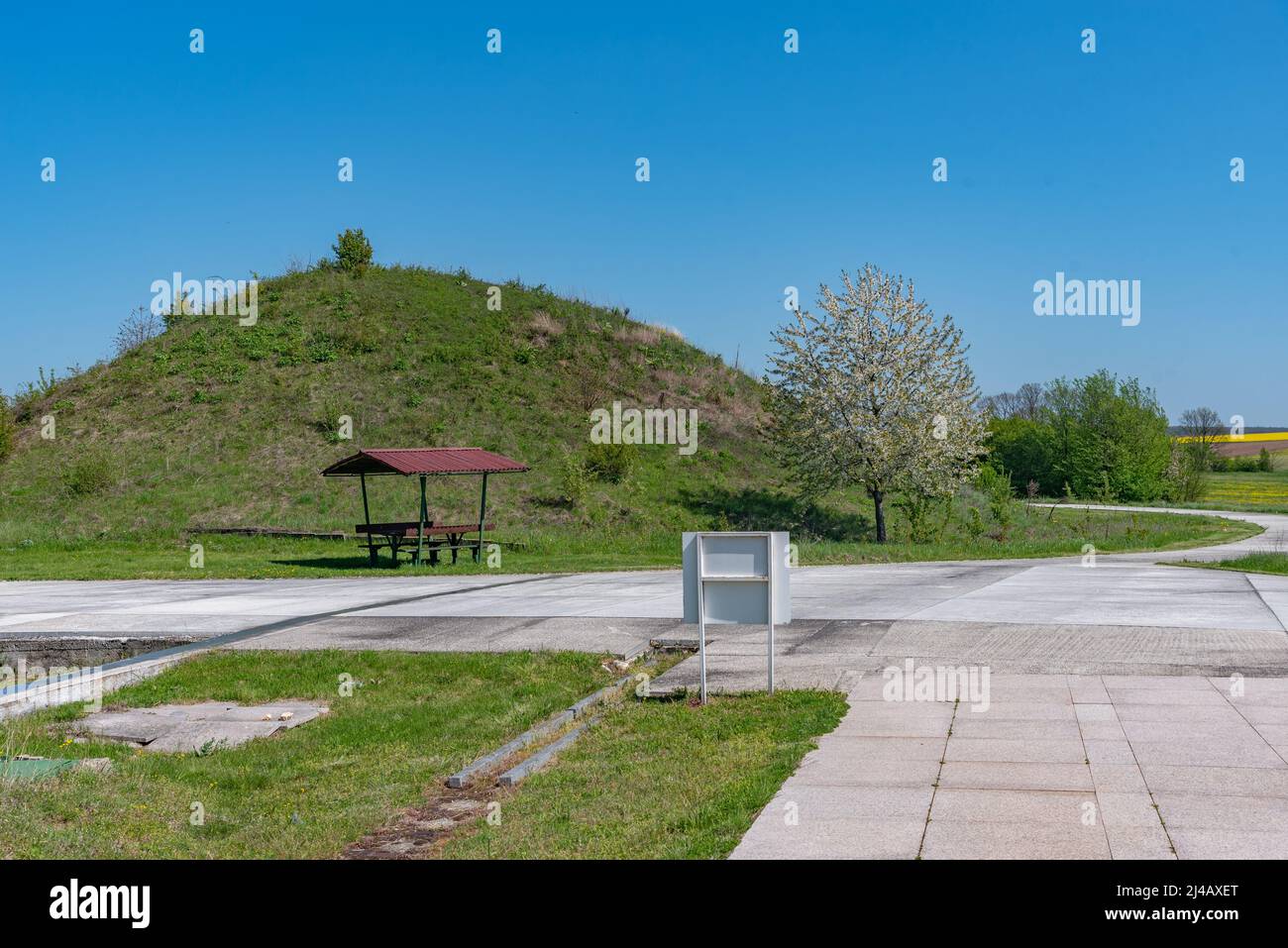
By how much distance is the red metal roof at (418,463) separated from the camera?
25.3m

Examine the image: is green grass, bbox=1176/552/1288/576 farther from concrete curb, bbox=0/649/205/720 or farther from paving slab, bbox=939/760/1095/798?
concrete curb, bbox=0/649/205/720

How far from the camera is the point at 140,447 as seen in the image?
3962cm

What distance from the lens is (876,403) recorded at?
34.5m

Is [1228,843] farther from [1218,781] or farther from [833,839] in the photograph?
[833,839]

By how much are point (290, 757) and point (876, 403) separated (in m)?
28.1

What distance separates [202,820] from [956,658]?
7.32 metres

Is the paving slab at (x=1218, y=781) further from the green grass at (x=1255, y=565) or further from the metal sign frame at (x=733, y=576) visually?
the green grass at (x=1255, y=565)

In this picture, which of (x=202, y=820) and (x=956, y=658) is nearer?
(x=202, y=820)

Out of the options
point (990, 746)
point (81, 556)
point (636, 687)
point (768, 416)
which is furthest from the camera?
point (768, 416)

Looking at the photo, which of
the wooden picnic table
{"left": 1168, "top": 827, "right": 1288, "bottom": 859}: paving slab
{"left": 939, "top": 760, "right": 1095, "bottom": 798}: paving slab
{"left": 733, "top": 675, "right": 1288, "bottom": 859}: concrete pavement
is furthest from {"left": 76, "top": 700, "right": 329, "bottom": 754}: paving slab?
the wooden picnic table

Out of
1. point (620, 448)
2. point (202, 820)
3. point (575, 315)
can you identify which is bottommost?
point (202, 820)
